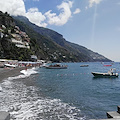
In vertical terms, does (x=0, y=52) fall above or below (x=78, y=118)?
above

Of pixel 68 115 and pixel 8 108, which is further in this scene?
pixel 8 108

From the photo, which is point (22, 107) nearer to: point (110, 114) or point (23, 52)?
point (110, 114)

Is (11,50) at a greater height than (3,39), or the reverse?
(3,39)

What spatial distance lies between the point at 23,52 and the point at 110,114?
4057 inches

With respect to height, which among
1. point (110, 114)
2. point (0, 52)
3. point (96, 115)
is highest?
point (0, 52)

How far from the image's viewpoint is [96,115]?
9.93 metres

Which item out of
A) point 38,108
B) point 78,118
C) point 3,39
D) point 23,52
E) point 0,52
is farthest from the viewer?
point 23,52

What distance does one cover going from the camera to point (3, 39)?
86.8 meters

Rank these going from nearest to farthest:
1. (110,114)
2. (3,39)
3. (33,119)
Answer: (110,114) → (33,119) → (3,39)

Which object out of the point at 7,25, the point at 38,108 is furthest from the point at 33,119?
the point at 7,25

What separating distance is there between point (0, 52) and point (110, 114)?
85.4m

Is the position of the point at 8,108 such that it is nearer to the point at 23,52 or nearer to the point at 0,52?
the point at 0,52

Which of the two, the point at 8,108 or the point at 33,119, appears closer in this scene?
the point at 33,119

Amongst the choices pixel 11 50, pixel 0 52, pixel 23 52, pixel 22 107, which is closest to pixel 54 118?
pixel 22 107
